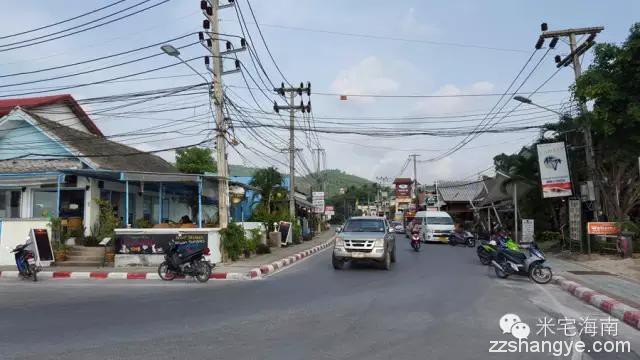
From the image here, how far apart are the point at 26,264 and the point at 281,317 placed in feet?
32.7

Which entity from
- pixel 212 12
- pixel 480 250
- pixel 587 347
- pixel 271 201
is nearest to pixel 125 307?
pixel 587 347

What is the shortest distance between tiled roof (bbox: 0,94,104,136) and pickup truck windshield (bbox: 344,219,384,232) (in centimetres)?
1696

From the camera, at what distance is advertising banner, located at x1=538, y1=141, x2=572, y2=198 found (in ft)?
72.0

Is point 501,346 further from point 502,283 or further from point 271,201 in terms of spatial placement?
point 271,201

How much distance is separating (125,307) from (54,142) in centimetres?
1511

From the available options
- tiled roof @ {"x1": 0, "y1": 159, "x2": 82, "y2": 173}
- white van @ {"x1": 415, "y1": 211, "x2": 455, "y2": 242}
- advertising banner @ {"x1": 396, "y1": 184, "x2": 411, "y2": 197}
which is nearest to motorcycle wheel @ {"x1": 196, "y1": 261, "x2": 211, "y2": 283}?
tiled roof @ {"x1": 0, "y1": 159, "x2": 82, "y2": 173}

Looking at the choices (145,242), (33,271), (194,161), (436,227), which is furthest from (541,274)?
(194,161)

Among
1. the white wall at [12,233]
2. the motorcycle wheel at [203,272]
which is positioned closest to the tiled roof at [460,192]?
the white wall at [12,233]

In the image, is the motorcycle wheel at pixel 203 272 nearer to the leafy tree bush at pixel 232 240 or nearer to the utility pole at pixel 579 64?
the leafy tree bush at pixel 232 240

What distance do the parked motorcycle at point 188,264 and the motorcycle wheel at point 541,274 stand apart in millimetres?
8650

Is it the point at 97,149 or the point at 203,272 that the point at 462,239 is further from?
the point at 97,149

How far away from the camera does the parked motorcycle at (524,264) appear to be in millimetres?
13602

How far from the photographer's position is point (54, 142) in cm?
2222

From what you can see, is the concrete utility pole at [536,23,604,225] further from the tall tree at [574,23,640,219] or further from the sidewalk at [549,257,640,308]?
the sidewalk at [549,257,640,308]
